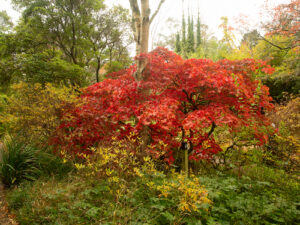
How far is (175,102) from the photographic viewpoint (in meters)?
3.20

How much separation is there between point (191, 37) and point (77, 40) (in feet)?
62.8

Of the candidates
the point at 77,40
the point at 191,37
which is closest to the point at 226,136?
the point at 77,40

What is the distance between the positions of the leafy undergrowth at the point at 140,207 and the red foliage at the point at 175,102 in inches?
34.6

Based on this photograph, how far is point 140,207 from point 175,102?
1722mm

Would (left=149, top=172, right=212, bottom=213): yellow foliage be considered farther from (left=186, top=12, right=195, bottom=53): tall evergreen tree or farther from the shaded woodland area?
(left=186, top=12, right=195, bottom=53): tall evergreen tree

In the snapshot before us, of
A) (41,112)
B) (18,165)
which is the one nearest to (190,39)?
(41,112)

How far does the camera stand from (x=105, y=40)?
10609mm

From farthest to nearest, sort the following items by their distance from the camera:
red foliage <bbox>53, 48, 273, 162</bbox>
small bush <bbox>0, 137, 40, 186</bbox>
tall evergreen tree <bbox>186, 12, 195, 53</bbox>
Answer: tall evergreen tree <bbox>186, 12, 195, 53</bbox> < small bush <bbox>0, 137, 40, 186</bbox> < red foliage <bbox>53, 48, 273, 162</bbox>

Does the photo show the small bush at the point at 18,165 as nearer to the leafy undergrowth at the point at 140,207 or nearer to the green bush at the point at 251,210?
the leafy undergrowth at the point at 140,207

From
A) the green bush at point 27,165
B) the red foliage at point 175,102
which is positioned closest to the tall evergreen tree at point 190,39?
the red foliage at point 175,102

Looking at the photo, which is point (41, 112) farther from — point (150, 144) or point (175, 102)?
point (175, 102)

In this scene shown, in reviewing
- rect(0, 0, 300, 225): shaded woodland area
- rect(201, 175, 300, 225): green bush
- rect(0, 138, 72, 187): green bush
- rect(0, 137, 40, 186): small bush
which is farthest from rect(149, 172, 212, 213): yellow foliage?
rect(0, 137, 40, 186): small bush

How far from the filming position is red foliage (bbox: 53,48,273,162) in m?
3.20

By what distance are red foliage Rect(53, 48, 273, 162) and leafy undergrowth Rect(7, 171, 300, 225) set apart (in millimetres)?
879
